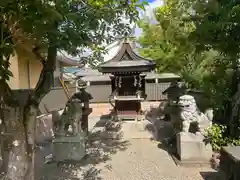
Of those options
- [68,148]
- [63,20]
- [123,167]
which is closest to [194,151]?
[123,167]

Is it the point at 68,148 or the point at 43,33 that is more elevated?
the point at 43,33

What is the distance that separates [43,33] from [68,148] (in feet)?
16.9

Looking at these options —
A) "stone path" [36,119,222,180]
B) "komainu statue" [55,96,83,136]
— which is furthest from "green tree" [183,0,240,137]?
"komainu statue" [55,96,83,136]

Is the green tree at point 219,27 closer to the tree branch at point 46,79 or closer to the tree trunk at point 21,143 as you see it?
the tree branch at point 46,79

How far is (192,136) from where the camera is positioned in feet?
23.0

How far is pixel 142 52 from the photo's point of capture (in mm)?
16375

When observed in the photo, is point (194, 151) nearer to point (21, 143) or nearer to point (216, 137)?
point (216, 137)

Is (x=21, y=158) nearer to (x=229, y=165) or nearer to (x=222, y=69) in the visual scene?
(x=229, y=165)

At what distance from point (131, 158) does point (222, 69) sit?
3621mm

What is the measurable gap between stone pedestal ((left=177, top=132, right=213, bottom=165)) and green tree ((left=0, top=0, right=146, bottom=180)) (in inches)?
161

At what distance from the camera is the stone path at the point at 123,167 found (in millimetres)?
5852

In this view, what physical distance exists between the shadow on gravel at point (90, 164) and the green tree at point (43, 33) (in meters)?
2.41

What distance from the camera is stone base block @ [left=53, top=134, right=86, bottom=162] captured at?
276 inches

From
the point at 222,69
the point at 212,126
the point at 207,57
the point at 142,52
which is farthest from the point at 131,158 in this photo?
the point at 142,52
